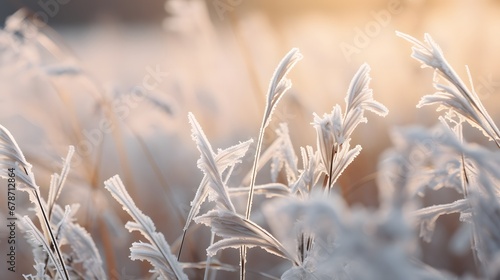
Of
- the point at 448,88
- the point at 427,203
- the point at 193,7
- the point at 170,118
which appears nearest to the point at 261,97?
A: the point at 170,118

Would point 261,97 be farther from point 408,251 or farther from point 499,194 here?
point 408,251

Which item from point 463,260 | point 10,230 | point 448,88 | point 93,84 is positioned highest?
point 93,84

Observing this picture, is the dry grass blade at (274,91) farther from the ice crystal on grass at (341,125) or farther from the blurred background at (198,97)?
the blurred background at (198,97)

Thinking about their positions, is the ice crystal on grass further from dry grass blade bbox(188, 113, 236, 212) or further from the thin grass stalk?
the thin grass stalk

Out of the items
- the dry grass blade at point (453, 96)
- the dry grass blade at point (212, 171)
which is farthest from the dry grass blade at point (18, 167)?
the dry grass blade at point (453, 96)

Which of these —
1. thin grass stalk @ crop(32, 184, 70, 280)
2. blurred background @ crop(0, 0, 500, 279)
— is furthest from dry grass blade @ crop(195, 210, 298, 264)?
blurred background @ crop(0, 0, 500, 279)
